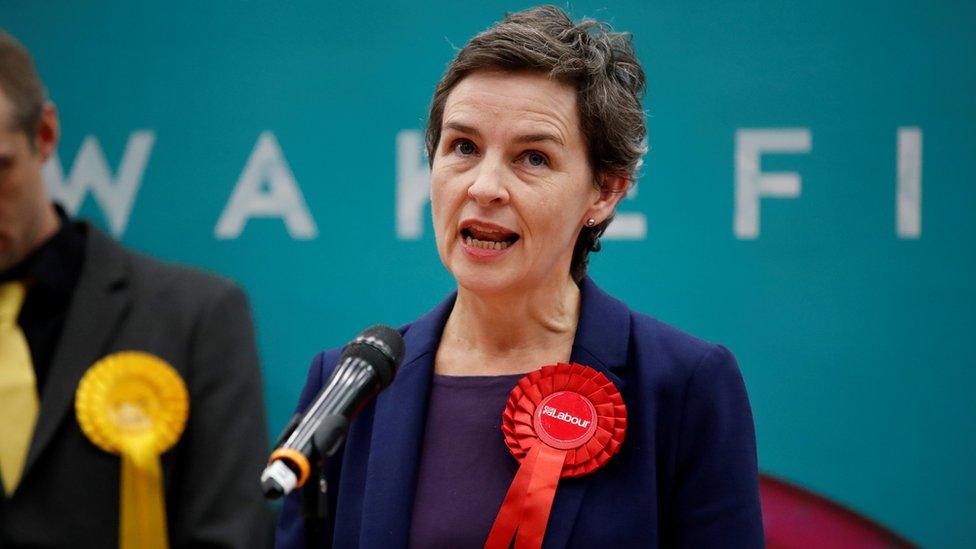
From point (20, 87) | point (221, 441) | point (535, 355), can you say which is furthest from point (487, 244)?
point (20, 87)

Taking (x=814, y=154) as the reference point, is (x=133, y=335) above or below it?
below

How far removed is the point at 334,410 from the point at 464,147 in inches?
29.8

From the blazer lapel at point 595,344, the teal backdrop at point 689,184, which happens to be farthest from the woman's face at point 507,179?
the teal backdrop at point 689,184

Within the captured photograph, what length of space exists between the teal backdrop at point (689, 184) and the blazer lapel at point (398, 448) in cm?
95

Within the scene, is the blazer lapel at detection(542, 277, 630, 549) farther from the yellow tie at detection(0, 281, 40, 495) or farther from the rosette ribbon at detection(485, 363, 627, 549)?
the yellow tie at detection(0, 281, 40, 495)

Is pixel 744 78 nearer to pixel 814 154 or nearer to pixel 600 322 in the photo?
pixel 814 154

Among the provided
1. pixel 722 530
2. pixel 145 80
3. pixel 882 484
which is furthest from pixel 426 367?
pixel 145 80

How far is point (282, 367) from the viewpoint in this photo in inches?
133

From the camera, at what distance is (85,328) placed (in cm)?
194

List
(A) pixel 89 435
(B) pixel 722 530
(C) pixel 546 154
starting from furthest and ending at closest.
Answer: (C) pixel 546 154 → (B) pixel 722 530 → (A) pixel 89 435

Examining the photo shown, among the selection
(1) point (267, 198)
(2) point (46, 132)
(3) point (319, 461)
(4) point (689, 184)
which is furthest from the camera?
(1) point (267, 198)

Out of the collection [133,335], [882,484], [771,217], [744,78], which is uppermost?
[744,78]

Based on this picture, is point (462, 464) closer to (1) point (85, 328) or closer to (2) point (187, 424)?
(2) point (187, 424)

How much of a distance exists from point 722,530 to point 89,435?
1047mm
